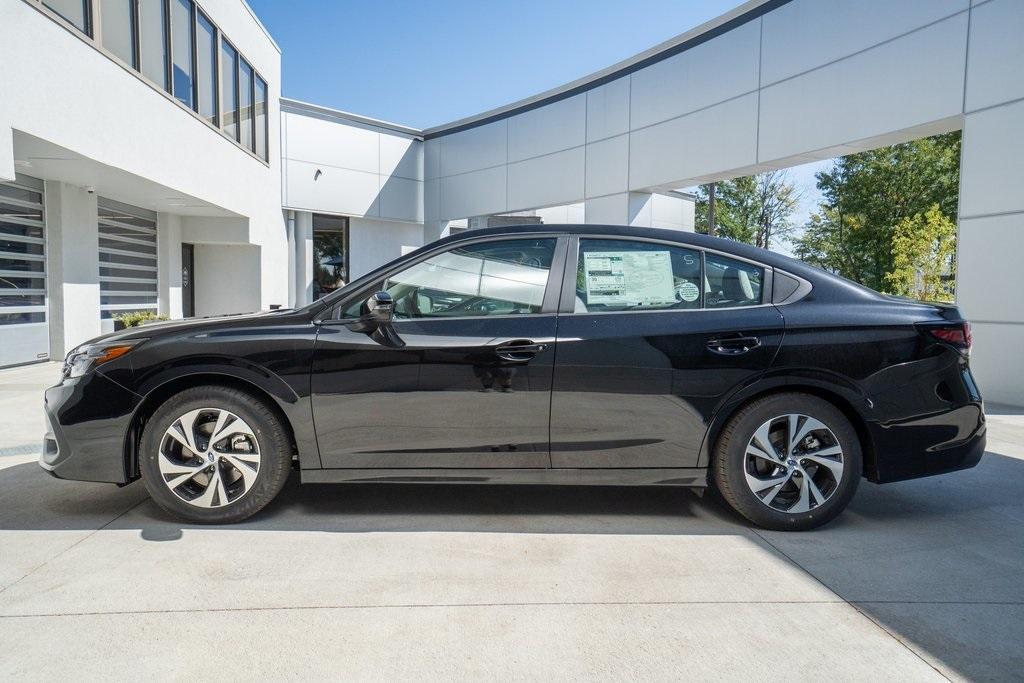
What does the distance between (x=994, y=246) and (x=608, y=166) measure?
8.93 metres

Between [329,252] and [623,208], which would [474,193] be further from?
[623,208]

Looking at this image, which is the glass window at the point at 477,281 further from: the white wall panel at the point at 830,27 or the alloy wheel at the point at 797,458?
the white wall panel at the point at 830,27

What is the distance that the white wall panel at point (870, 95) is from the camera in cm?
857

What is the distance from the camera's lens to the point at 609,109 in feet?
50.8

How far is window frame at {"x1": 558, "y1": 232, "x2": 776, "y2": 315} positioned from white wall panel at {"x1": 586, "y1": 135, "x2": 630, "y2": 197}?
11.8 metres

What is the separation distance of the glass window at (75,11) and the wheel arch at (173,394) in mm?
7087

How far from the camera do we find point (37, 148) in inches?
324

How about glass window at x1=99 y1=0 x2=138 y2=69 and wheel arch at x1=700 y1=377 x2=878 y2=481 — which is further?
glass window at x1=99 y1=0 x2=138 y2=69

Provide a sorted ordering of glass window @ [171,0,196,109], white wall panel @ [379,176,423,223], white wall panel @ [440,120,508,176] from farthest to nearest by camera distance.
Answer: white wall panel @ [379,176,423,223] → white wall panel @ [440,120,508,176] → glass window @ [171,0,196,109]

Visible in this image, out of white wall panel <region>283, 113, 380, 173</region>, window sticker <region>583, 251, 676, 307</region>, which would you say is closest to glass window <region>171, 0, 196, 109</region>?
white wall panel <region>283, 113, 380, 173</region>

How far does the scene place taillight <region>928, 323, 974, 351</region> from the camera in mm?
3566

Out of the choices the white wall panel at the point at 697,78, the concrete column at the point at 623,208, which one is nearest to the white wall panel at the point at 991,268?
the white wall panel at the point at 697,78

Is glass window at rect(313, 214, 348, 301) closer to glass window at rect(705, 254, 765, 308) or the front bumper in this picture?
the front bumper

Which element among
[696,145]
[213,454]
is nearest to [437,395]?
[213,454]
